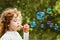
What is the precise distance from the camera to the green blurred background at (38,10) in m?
3.78

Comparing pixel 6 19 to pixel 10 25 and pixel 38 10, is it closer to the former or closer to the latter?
pixel 10 25

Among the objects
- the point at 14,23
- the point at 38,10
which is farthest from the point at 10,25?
the point at 38,10

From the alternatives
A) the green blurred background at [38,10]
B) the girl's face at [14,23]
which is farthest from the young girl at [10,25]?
the green blurred background at [38,10]

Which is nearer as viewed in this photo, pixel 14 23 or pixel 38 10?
pixel 14 23

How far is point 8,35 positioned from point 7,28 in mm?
118

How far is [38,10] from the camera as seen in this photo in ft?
12.4

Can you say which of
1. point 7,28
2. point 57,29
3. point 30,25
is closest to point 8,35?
point 7,28

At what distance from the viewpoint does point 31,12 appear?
3789 millimetres

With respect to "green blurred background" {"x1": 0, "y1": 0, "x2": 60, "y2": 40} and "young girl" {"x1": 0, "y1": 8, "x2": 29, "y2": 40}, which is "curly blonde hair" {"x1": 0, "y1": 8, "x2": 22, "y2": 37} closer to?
"young girl" {"x1": 0, "y1": 8, "x2": 29, "y2": 40}

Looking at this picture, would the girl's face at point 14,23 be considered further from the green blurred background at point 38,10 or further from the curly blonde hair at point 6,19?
the green blurred background at point 38,10

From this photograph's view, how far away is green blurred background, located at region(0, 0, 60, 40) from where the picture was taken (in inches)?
149

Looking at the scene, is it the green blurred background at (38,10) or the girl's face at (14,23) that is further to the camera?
the green blurred background at (38,10)

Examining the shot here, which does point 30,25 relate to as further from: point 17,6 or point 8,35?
point 8,35

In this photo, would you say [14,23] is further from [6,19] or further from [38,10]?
[38,10]
